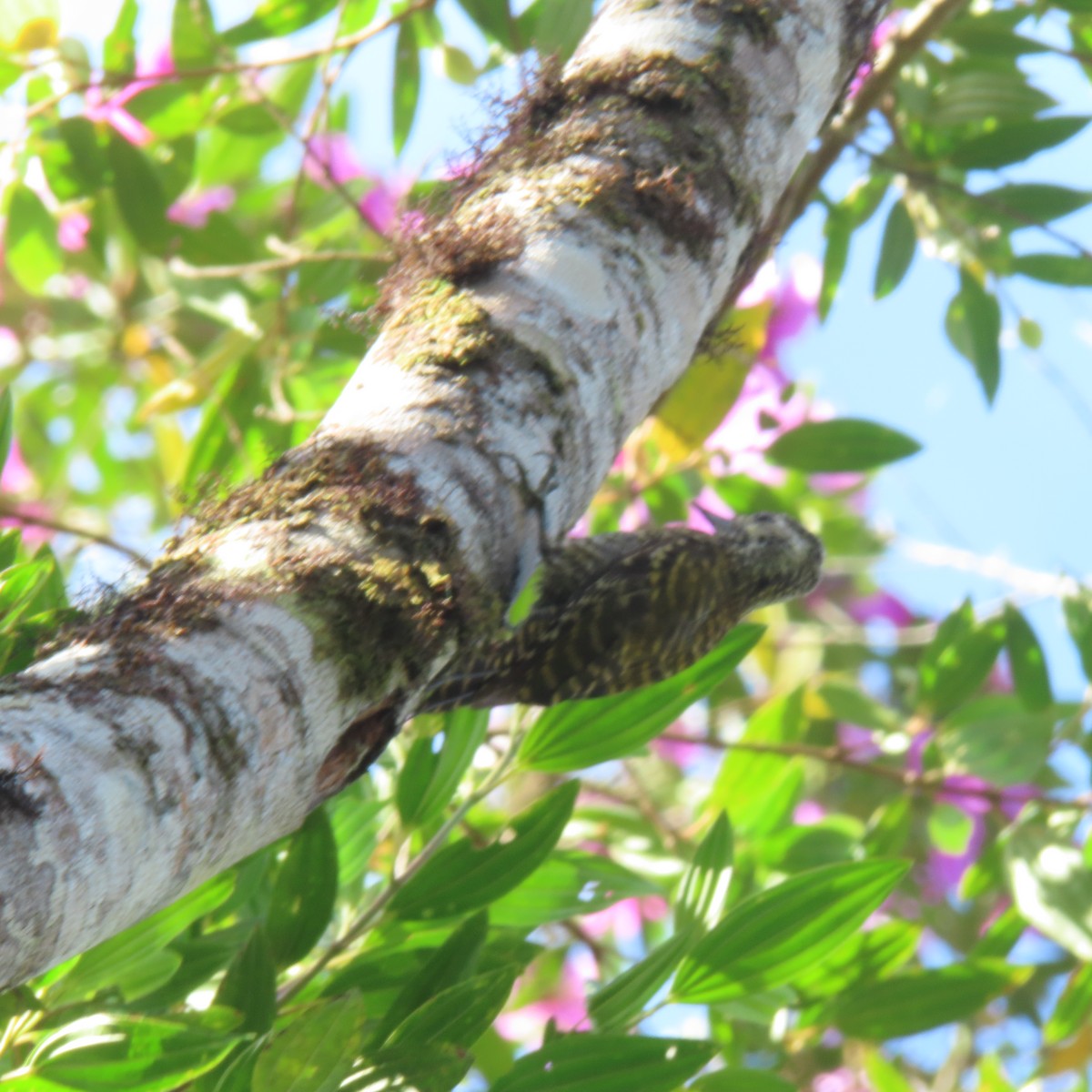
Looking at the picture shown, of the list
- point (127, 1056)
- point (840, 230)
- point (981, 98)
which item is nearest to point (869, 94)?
point (981, 98)

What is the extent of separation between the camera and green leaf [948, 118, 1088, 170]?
72.8 inches

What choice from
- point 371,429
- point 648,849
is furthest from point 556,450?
point 648,849

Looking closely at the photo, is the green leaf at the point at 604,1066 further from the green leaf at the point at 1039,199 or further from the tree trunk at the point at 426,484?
the green leaf at the point at 1039,199

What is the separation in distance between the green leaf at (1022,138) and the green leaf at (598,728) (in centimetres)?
104

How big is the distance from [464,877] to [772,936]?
0.29 metres

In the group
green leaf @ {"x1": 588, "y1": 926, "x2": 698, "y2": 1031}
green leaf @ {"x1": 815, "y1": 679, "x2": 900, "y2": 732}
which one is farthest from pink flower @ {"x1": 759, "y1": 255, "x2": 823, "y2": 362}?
green leaf @ {"x1": 588, "y1": 926, "x2": 698, "y2": 1031}

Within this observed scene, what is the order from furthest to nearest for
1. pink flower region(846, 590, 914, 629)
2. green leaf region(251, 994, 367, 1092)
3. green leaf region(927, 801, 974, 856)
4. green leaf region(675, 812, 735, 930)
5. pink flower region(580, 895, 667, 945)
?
pink flower region(846, 590, 914, 629) < pink flower region(580, 895, 667, 945) < green leaf region(927, 801, 974, 856) < green leaf region(675, 812, 735, 930) < green leaf region(251, 994, 367, 1092)

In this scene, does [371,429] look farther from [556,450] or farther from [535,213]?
[535,213]

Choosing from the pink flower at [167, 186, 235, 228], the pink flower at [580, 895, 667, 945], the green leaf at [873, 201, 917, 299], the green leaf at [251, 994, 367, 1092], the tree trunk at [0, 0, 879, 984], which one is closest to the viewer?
the tree trunk at [0, 0, 879, 984]

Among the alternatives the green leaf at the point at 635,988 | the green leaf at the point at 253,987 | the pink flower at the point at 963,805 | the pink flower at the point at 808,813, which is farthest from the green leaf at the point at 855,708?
the green leaf at the point at 253,987

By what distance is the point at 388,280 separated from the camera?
1.02 metres

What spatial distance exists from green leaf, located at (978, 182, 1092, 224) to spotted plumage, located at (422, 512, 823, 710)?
0.88 meters

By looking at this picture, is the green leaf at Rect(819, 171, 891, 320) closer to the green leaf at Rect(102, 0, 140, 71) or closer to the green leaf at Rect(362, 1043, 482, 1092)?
the green leaf at Rect(102, 0, 140, 71)

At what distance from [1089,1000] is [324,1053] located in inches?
50.3
